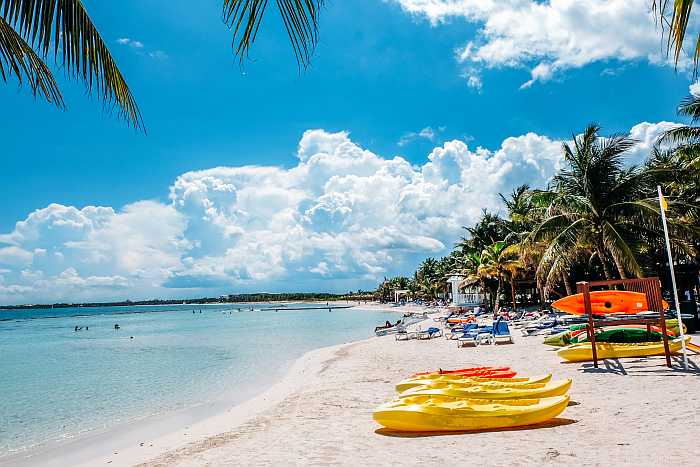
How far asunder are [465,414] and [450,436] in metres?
0.41

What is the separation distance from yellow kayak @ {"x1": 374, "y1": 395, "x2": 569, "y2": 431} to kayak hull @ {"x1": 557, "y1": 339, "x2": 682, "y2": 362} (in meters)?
5.92

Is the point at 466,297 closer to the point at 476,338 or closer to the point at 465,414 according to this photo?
the point at 476,338

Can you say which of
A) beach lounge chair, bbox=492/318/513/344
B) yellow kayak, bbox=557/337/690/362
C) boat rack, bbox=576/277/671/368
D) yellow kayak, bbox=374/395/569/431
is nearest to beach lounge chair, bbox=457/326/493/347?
beach lounge chair, bbox=492/318/513/344

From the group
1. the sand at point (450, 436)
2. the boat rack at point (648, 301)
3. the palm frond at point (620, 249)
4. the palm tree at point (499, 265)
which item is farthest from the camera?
the palm tree at point (499, 265)

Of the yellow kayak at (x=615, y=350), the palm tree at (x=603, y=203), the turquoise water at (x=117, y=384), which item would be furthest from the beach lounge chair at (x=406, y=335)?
the yellow kayak at (x=615, y=350)

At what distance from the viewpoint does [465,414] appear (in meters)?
7.20

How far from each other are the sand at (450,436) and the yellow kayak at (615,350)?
283 mm

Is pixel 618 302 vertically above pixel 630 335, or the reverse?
pixel 618 302

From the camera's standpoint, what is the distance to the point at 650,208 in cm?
1611

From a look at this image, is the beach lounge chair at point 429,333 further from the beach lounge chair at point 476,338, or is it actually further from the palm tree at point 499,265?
the palm tree at point 499,265

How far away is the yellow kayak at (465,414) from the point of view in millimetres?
7176

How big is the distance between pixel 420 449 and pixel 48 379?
21.6 meters

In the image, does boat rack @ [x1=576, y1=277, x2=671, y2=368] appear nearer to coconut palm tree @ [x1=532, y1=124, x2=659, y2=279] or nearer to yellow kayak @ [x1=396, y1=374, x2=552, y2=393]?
yellow kayak @ [x1=396, y1=374, x2=552, y2=393]

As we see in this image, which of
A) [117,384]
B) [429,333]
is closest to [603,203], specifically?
[429,333]
